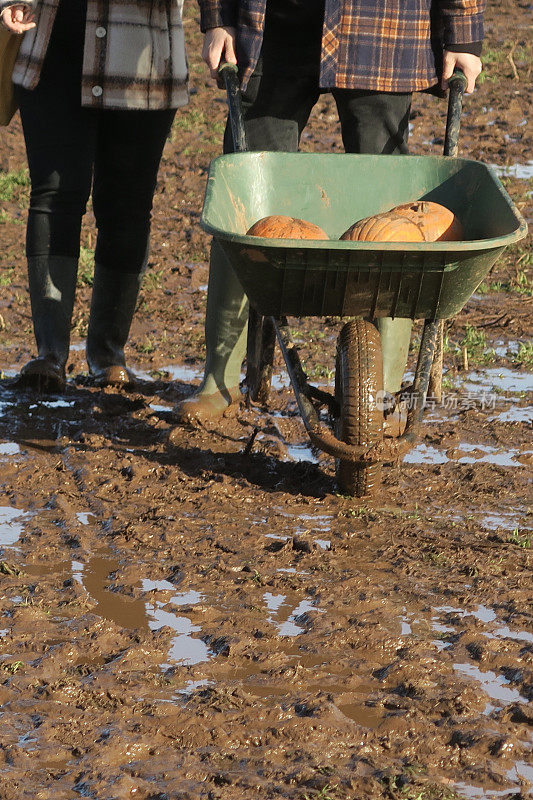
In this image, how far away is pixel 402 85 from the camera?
13.0 feet

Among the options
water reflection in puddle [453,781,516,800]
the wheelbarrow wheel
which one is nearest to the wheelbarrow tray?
the wheelbarrow wheel

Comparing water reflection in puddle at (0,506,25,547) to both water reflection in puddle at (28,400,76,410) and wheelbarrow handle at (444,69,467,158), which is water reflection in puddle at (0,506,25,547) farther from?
wheelbarrow handle at (444,69,467,158)

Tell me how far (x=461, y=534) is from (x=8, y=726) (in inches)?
62.1

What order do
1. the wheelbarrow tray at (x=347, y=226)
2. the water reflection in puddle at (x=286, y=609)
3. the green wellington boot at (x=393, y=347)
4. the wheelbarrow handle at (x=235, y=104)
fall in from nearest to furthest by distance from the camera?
the water reflection in puddle at (x=286, y=609) → the wheelbarrow tray at (x=347, y=226) → the wheelbarrow handle at (x=235, y=104) → the green wellington boot at (x=393, y=347)

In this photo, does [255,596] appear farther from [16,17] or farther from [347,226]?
[16,17]

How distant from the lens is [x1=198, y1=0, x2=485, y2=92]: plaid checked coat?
3857mm

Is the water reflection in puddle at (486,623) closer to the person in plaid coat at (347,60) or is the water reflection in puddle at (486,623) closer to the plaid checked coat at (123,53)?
the person in plaid coat at (347,60)

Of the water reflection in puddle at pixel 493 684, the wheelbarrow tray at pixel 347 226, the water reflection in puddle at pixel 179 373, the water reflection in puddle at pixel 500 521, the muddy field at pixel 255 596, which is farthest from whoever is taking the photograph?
the water reflection in puddle at pixel 179 373

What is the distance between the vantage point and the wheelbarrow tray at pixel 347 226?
3291 mm

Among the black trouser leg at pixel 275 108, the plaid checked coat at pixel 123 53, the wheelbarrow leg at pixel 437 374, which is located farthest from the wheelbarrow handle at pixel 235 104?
the wheelbarrow leg at pixel 437 374

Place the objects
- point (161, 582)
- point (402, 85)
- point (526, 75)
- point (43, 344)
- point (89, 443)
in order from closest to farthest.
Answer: point (161, 582) < point (402, 85) < point (89, 443) < point (43, 344) < point (526, 75)

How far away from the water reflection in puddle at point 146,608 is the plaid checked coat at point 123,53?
1720 mm

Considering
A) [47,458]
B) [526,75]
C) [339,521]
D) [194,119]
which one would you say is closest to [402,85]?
[339,521]

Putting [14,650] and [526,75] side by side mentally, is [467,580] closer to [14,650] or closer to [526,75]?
[14,650]
